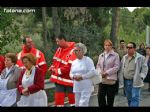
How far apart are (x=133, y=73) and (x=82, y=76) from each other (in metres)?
1.36

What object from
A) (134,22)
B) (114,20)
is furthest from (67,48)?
(134,22)

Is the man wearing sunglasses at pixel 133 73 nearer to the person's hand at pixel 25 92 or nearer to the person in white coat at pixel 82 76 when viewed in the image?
the person in white coat at pixel 82 76

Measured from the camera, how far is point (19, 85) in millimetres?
7930

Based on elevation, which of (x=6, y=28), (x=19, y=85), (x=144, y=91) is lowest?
(x=144, y=91)

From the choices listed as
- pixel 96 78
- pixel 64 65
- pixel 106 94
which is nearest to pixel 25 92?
pixel 96 78

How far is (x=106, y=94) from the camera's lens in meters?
10.2

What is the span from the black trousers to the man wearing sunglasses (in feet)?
1.10

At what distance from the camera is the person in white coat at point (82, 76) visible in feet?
30.4

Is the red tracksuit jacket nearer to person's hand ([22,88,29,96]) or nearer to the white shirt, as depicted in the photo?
the white shirt

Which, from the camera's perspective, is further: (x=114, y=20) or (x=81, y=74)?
(x=114, y=20)

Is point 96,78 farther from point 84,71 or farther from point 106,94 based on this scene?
point 106,94

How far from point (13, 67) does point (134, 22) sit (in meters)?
38.0
